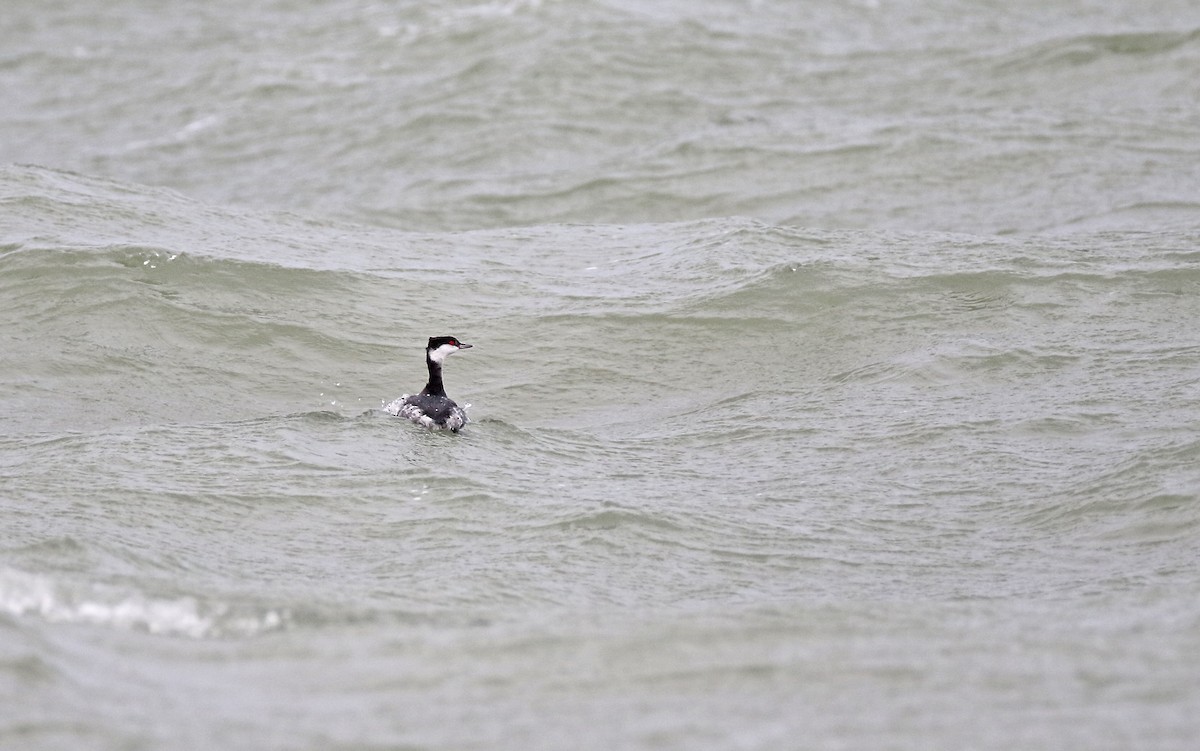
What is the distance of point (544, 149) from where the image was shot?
18.8 meters

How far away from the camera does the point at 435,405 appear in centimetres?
980

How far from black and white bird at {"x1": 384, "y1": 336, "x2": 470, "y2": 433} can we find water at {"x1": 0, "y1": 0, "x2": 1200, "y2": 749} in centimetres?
14

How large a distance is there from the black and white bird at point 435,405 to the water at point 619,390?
14 cm

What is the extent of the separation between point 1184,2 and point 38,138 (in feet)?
51.3

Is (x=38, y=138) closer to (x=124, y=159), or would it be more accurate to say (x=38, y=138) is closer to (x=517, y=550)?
(x=124, y=159)

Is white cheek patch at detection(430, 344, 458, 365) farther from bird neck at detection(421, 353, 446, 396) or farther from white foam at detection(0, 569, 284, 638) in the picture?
white foam at detection(0, 569, 284, 638)

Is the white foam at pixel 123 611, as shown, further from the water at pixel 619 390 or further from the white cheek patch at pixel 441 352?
the white cheek patch at pixel 441 352

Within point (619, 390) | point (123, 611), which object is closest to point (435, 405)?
point (619, 390)

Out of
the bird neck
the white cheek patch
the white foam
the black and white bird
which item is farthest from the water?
the white cheek patch

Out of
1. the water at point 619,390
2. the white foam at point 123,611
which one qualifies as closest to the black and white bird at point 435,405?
the water at point 619,390

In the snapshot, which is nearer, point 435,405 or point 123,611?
point 123,611

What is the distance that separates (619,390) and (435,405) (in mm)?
1977

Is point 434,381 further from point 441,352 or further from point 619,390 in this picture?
point 619,390

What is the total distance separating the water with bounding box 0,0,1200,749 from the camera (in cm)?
560
